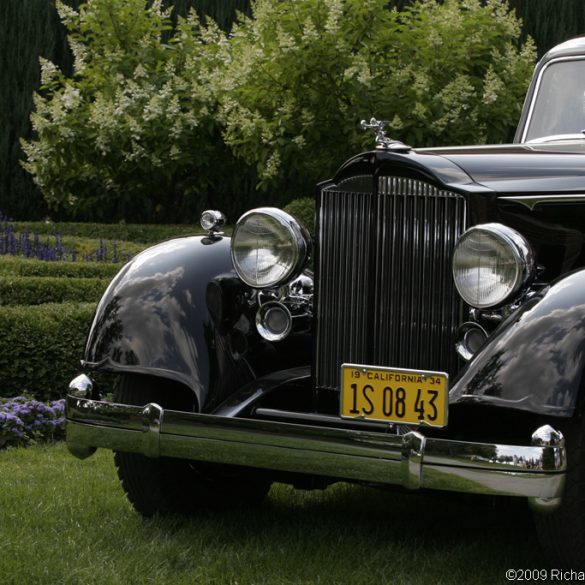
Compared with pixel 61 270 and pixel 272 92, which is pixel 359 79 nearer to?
pixel 272 92

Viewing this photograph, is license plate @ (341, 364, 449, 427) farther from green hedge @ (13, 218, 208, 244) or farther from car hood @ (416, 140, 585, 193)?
green hedge @ (13, 218, 208, 244)

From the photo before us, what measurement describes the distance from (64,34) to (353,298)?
41.1 feet

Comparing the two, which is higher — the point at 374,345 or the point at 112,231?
the point at 374,345

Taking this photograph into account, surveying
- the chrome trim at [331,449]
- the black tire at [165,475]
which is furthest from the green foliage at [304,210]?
the chrome trim at [331,449]

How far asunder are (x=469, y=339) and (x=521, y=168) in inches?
24.4

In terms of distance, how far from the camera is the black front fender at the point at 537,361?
118 inches

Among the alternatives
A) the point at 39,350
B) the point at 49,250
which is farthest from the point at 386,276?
the point at 49,250

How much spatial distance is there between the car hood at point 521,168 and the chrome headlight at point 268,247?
485 millimetres

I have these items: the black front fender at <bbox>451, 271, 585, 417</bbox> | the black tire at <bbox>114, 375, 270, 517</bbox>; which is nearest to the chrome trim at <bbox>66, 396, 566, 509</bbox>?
the black front fender at <bbox>451, 271, 585, 417</bbox>

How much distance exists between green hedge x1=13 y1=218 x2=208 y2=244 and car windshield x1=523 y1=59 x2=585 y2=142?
773cm

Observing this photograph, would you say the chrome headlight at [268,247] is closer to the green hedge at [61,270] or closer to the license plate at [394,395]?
the license plate at [394,395]

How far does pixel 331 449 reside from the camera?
318cm

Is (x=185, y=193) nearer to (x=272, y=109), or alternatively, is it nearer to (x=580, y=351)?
(x=272, y=109)

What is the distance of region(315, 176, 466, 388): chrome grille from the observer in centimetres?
346
